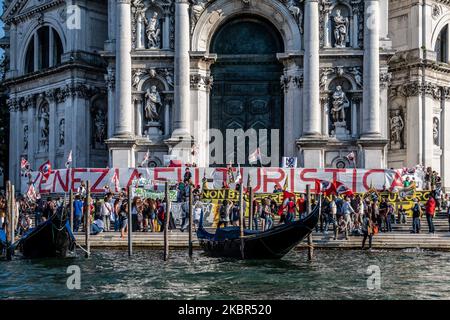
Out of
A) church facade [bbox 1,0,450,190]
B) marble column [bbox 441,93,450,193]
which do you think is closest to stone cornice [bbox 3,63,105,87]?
church facade [bbox 1,0,450,190]

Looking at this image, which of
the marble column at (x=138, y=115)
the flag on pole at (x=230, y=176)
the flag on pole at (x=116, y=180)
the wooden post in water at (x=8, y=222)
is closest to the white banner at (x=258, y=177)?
the flag on pole at (x=116, y=180)

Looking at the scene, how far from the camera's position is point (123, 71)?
37750mm

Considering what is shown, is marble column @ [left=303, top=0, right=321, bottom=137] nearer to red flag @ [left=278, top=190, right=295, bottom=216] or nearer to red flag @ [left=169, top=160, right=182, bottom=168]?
red flag @ [left=278, top=190, right=295, bottom=216]

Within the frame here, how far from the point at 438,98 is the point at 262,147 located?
918cm

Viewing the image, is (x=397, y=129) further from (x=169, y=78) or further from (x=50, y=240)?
(x=50, y=240)

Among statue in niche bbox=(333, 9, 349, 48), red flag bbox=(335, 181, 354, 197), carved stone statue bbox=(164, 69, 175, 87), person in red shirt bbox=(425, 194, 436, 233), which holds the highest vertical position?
statue in niche bbox=(333, 9, 349, 48)

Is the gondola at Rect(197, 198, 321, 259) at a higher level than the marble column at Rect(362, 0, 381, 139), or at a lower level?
lower

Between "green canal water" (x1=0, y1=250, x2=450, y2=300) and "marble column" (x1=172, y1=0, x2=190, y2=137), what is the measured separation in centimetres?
1072

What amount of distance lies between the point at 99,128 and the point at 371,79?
13.6 m

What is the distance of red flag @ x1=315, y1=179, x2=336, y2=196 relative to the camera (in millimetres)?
31769

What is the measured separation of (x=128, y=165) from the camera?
37.3 m

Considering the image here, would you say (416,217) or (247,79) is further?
(247,79)

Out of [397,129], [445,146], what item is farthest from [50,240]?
[445,146]
